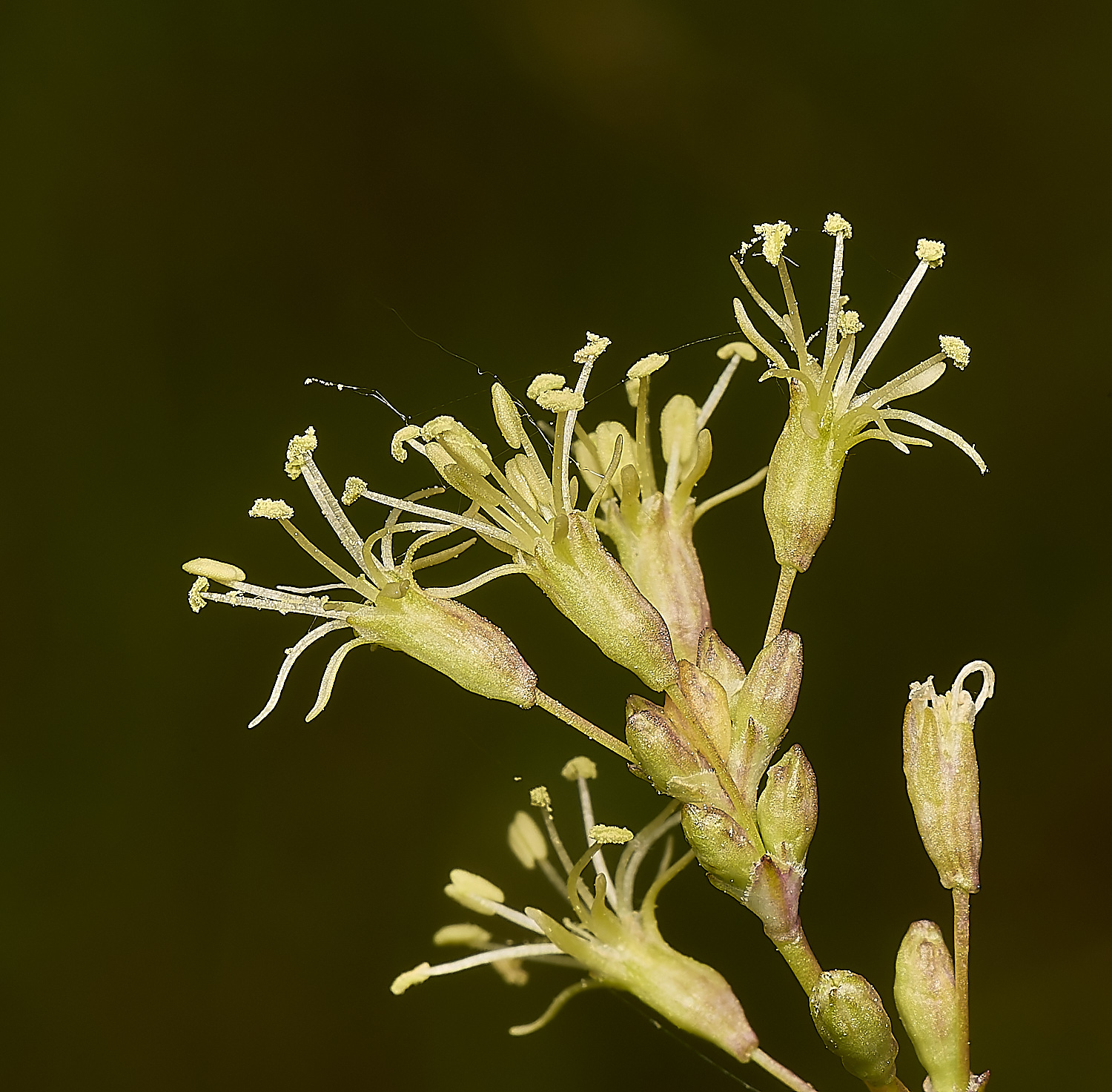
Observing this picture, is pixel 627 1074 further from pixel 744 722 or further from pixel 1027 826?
pixel 744 722

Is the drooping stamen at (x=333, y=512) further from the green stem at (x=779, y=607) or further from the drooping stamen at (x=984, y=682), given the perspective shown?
the drooping stamen at (x=984, y=682)

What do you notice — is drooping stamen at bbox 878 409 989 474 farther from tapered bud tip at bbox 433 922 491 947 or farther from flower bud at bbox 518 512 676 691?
tapered bud tip at bbox 433 922 491 947

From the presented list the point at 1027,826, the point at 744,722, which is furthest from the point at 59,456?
the point at 1027,826

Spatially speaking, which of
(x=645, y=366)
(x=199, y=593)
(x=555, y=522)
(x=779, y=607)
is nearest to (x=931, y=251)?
(x=645, y=366)

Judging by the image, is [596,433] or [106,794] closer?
[596,433]

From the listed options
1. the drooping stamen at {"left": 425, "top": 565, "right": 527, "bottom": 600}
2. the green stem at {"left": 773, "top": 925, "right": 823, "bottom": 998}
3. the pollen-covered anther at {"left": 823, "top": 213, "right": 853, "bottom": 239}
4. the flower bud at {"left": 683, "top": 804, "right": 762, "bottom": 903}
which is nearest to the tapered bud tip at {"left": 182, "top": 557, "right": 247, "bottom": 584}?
the drooping stamen at {"left": 425, "top": 565, "right": 527, "bottom": 600}

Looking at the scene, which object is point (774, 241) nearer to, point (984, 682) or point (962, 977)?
point (984, 682)

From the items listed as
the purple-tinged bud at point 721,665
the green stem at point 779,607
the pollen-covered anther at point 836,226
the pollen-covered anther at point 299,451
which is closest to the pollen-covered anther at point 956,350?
the pollen-covered anther at point 836,226
